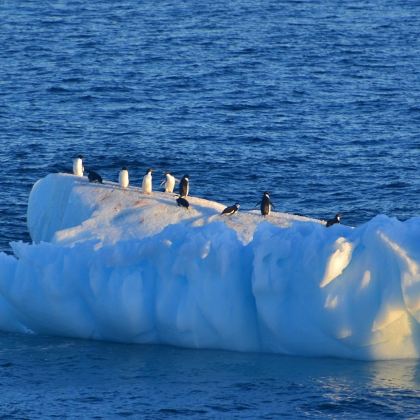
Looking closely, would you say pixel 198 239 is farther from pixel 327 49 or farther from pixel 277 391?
pixel 327 49

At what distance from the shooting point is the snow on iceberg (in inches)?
1864

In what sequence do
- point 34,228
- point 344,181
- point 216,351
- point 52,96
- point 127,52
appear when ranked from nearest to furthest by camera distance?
1. point 216,351
2. point 34,228
3. point 344,181
4. point 52,96
5. point 127,52

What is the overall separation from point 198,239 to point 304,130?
36.0m

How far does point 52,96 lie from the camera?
305 ft

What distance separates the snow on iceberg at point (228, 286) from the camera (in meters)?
47.3

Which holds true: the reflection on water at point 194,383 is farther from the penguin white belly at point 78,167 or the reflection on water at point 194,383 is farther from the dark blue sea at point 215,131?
the penguin white belly at point 78,167

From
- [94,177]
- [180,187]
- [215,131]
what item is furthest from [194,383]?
[215,131]

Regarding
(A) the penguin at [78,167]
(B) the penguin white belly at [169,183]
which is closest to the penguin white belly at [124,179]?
(B) the penguin white belly at [169,183]

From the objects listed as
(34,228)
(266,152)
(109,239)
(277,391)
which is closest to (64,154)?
(266,152)

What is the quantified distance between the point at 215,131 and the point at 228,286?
1427 inches

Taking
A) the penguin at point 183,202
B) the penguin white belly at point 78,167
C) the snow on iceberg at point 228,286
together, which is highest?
the penguin white belly at point 78,167

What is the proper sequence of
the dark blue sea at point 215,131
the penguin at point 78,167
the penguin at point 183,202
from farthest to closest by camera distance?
the penguin at point 78,167 → the penguin at point 183,202 → the dark blue sea at point 215,131

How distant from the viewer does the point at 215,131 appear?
8444cm

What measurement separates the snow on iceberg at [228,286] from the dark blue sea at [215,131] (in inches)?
26.8
